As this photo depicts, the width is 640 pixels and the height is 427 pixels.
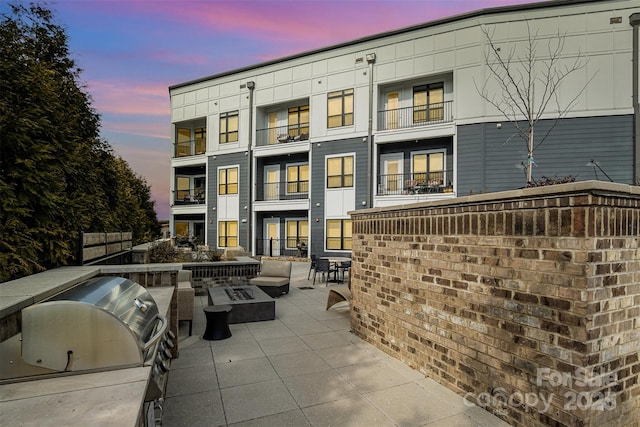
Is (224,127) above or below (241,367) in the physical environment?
above

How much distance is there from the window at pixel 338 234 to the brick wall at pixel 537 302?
46.3 feet

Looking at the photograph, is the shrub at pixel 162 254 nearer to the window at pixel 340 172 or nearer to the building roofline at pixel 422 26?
the window at pixel 340 172

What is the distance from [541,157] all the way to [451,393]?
Answer: 14429 mm

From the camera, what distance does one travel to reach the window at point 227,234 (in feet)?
69.9

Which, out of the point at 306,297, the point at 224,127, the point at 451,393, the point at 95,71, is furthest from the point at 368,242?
the point at 224,127

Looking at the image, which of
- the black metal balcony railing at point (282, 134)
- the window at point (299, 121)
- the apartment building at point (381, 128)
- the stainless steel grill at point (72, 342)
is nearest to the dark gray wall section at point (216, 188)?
the apartment building at point (381, 128)

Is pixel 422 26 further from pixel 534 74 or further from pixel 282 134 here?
pixel 282 134

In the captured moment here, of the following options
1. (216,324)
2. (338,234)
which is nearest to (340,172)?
(338,234)

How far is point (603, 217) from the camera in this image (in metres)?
2.43

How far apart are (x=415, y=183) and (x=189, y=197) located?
16.4 meters

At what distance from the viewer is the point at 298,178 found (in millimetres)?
20703

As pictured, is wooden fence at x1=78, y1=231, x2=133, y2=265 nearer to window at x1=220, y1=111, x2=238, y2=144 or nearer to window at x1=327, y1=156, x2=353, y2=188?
window at x1=327, y1=156, x2=353, y2=188

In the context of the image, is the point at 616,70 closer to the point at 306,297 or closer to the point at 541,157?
the point at 541,157

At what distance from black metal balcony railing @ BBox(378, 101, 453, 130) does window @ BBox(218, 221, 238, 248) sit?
1104 cm
